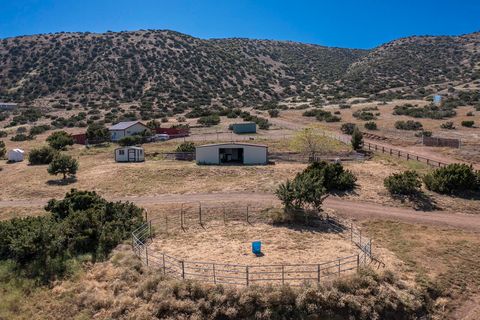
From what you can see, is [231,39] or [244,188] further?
[231,39]

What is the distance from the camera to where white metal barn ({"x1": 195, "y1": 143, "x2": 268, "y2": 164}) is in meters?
47.5

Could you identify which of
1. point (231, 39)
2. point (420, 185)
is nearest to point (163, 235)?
point (420, 185)

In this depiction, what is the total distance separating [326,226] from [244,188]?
10.7m

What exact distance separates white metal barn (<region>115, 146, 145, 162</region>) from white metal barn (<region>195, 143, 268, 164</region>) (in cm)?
861

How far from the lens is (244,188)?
38.9m

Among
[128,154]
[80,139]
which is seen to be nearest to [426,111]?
[128,154]

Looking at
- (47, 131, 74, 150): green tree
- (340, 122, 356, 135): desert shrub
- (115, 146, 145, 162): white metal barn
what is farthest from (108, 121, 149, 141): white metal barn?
(340, 122, 356, 135): desert shrub

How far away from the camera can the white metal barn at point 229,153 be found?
47.5m

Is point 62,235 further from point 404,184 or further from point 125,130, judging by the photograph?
point 125,130

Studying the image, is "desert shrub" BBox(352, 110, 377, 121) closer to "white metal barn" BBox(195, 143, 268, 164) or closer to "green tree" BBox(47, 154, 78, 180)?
"white metal barn" BBox(195, 143, 268, 164)

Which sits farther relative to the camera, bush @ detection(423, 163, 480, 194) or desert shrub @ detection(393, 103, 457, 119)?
desert shrub @ detection(393, 103, 457, 119)

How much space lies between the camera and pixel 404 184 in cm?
3556

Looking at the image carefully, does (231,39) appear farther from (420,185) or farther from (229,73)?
(420,185)

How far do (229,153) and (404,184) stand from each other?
70.1ft
